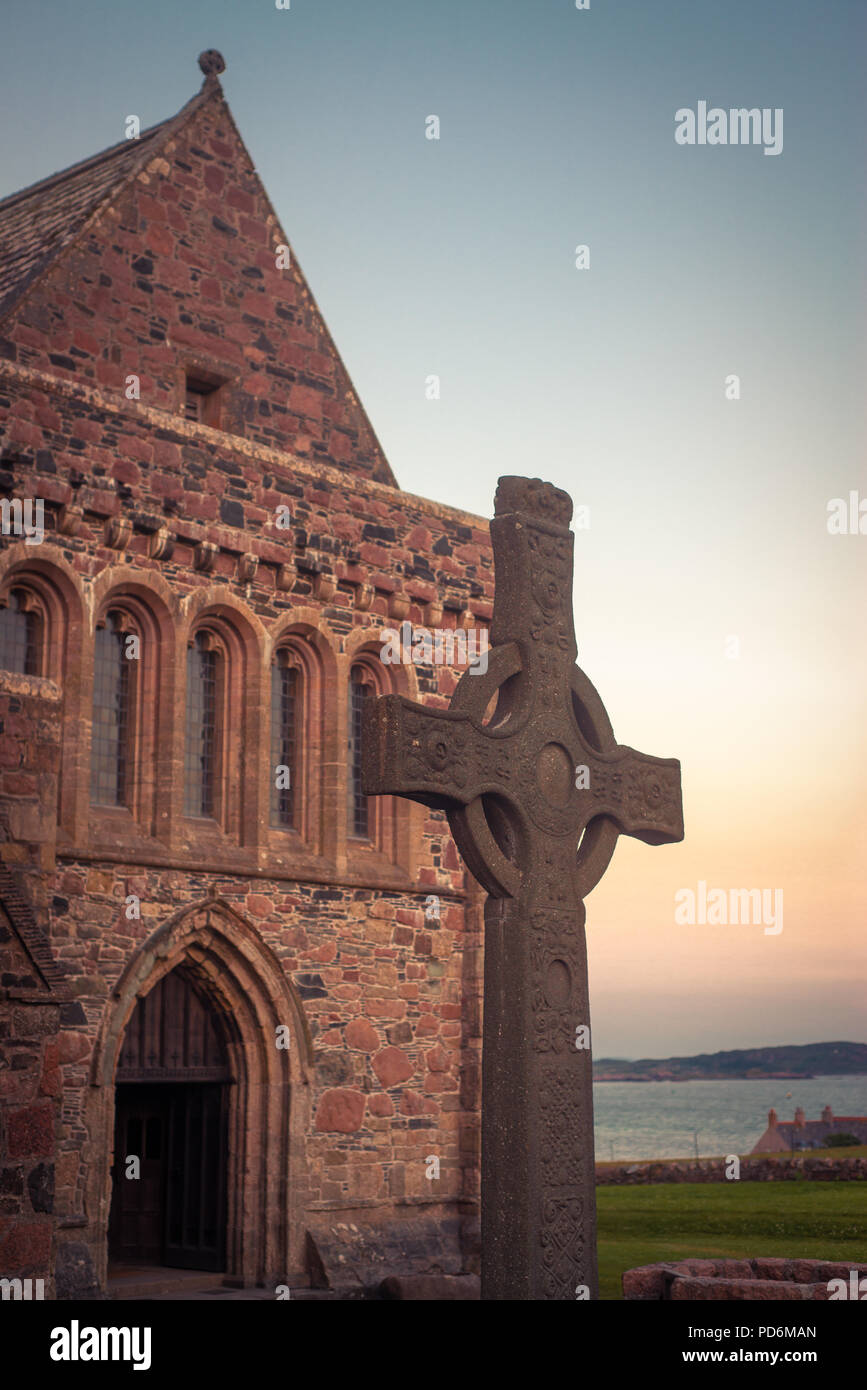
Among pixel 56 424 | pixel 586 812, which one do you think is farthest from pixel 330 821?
pixel 586 812

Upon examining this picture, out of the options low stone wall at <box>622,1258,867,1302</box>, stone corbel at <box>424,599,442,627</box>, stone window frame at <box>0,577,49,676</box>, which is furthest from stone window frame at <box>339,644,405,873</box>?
low stone wall at <box>622,1258,867,1302</box>

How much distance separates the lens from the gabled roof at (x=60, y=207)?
1780 cm

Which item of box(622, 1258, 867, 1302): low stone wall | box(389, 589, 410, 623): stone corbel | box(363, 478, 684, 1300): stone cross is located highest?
box(389, 589, 410, 623): stone corbel

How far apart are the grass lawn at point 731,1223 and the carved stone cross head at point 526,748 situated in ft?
20.3

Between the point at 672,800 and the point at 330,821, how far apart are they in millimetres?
8116

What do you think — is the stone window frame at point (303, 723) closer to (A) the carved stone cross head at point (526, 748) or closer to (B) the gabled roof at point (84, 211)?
(B) the gabled roof at point (84, 211)

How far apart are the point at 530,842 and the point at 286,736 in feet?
30.7

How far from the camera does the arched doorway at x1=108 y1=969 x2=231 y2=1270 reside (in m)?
16.3

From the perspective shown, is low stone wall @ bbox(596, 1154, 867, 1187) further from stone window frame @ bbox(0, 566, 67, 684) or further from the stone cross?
the stone cross

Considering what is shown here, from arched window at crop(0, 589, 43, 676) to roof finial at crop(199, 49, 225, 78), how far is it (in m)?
8.21

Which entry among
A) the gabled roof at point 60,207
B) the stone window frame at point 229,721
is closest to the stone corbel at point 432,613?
the stone window frame at point 229,721

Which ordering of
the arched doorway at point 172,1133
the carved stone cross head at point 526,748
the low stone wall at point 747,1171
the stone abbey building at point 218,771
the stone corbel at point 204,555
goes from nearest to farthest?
the carved stone cross head at point 526,748 < the stone abbey building at point 218,771 < the arched doorway at point 172,1133 < the stone corbel at point 204,555 < the low stone wall at point 747,1171
